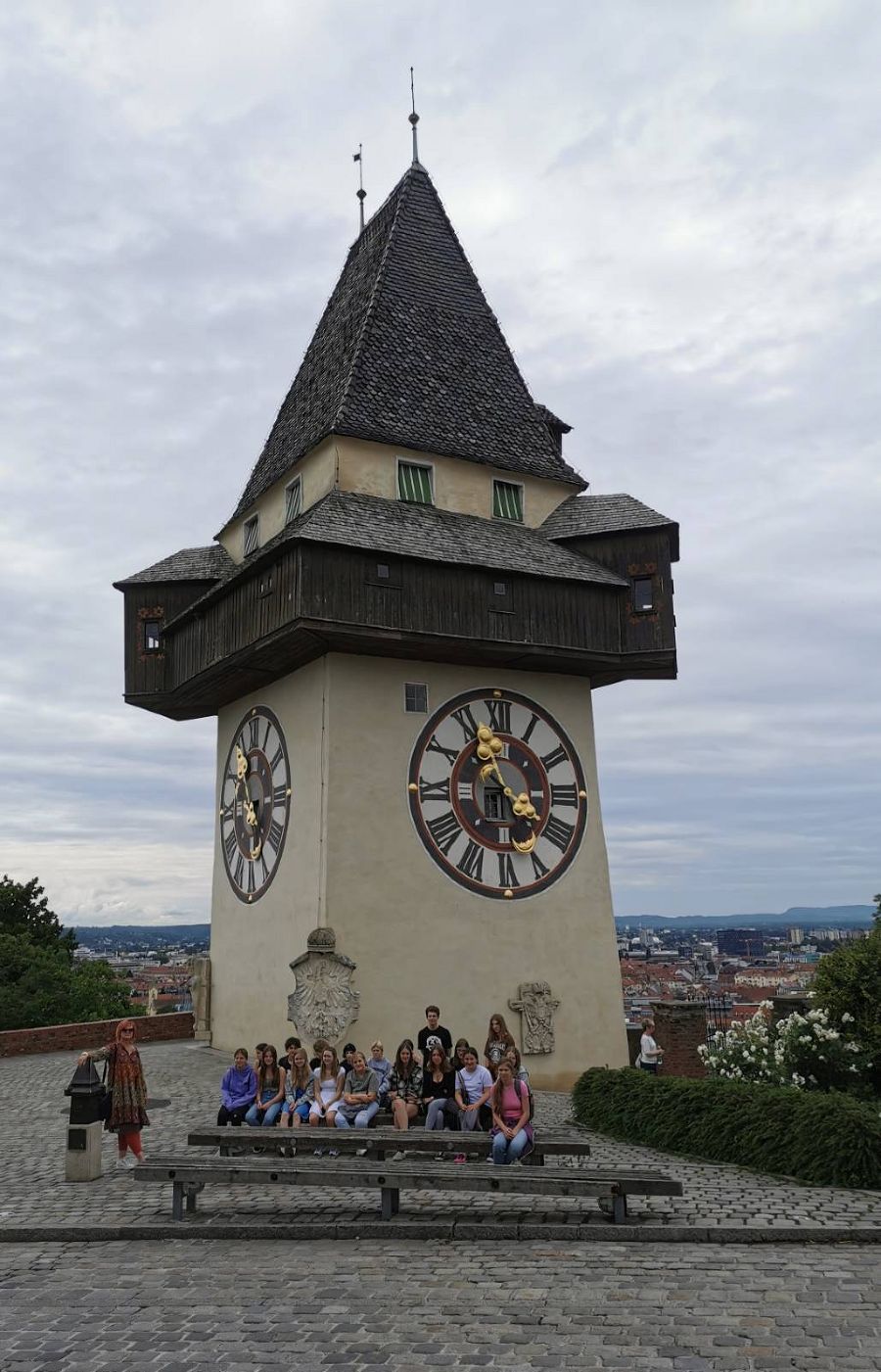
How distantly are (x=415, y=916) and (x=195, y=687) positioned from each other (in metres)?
5.78

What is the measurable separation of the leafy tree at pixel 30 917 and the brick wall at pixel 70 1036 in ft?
29.8

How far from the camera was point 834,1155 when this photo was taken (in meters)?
9.53

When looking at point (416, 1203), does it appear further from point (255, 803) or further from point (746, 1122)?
point (255, 803)

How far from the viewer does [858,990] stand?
13438 mm

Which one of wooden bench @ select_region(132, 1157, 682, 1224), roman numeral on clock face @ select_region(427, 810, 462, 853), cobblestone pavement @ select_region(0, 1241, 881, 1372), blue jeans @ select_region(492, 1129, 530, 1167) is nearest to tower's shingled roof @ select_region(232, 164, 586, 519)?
roman numeral on clock face @ select_region(427, 810, 462, 853)

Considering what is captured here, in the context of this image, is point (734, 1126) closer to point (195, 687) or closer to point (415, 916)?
point (415, 916)

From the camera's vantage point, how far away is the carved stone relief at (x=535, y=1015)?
53.9 ft

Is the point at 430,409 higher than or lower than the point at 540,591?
higher

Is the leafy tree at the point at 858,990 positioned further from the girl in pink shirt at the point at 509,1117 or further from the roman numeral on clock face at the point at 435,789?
the roman numeral on clock face at the point at 435,789

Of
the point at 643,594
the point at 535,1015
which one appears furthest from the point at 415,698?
the point at 535,1015

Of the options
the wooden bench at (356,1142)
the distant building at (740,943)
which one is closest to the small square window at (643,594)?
the wooden bench at (356,1142)

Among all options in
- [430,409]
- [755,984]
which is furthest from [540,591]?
[755,984]

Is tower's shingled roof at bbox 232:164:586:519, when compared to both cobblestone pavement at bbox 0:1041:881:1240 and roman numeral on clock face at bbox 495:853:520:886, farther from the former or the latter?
cobblestone pavement at bbox 0:1041:881:1240

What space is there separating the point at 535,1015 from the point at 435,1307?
1022cm
